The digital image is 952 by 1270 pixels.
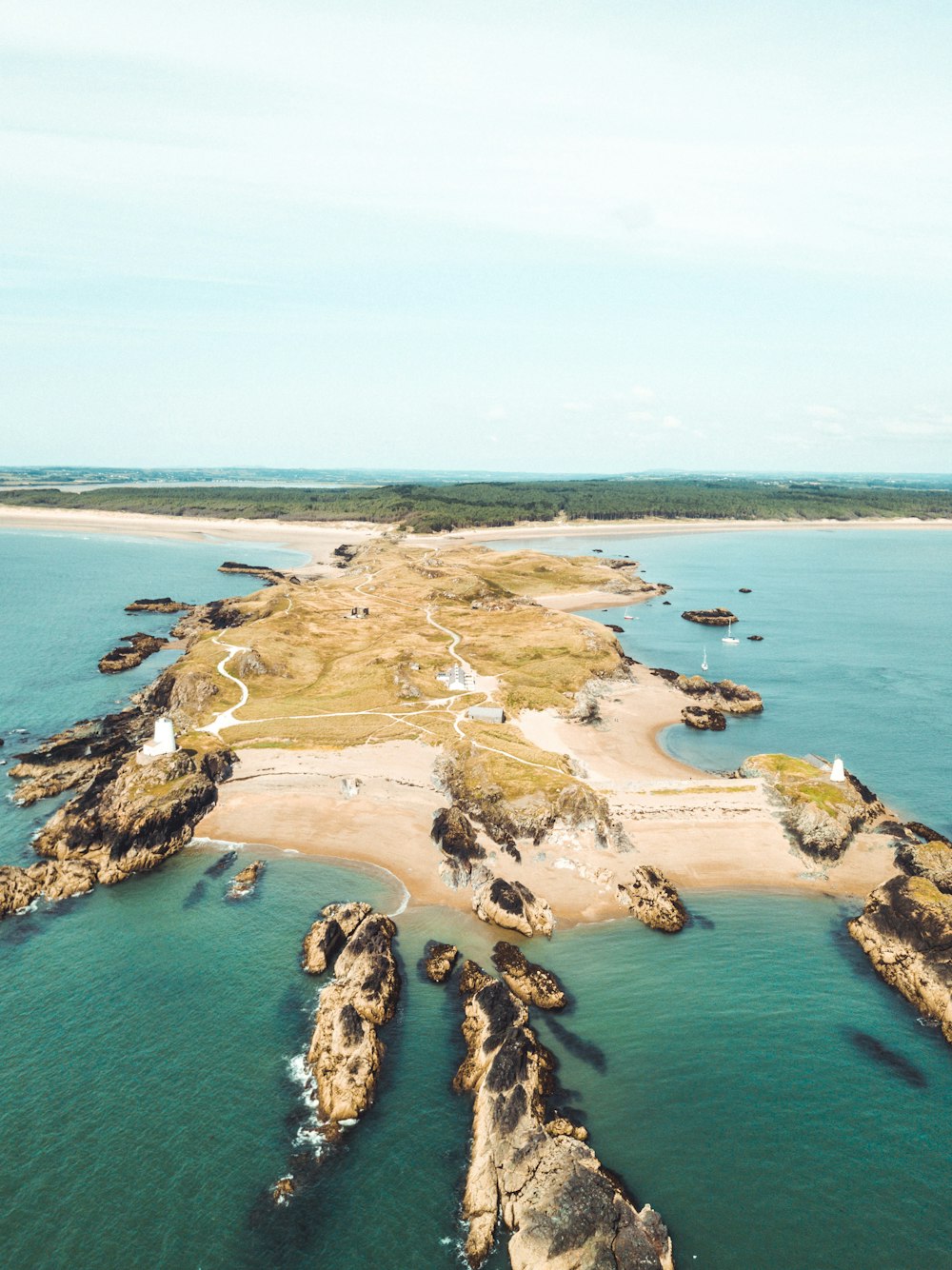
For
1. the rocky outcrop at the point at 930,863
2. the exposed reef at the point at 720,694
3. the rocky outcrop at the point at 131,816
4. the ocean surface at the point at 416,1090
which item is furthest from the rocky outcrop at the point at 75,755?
the rocky outcrop at the point at 930,863

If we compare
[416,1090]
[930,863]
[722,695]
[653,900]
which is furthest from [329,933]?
[722,695]

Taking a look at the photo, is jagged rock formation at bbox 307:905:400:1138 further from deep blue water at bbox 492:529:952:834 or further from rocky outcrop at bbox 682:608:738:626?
rocky outcrop at bbox 682:608:738:626

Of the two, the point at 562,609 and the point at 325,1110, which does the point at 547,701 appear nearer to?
the point at 325,1110

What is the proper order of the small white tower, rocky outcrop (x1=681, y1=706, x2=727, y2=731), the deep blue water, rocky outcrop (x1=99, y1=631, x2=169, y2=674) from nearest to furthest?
1. the small white tower
2. the deep blue water
3. rocky outcrop (x1=681, y1=706, x2=727, y2=731)
4. rocky outcrop (x1=99, y1=631, x2=169, y2=674)

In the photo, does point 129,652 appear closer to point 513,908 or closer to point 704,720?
point 704,720

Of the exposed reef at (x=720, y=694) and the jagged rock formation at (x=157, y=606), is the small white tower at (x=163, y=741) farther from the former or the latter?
the jagged rock formation at (x=157, y=606)

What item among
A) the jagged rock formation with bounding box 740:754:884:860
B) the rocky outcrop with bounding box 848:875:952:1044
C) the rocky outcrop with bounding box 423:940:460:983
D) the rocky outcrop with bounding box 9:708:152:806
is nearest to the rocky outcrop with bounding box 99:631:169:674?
the rocky outcrop with bounding box 9:708:152:806

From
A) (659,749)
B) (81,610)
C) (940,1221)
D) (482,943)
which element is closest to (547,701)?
(659,749)
